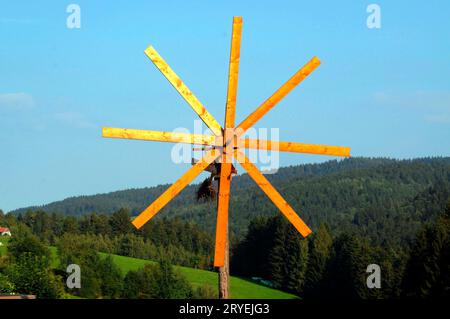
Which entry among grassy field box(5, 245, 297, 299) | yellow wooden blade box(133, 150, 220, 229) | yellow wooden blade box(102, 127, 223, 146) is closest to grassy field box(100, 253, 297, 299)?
grassy field box(5, 245, 297, 299)

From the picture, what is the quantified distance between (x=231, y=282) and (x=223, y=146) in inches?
3560

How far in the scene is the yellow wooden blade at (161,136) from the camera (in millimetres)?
19922

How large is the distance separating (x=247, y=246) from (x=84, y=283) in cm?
3116

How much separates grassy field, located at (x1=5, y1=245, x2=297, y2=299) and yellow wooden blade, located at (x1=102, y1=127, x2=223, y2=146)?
75.4m

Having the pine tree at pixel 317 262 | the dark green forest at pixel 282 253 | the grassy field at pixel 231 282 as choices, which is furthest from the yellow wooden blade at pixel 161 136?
the pine tree at pixel 317 262

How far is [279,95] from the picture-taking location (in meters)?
21.5

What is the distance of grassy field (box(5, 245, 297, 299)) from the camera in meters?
100.0

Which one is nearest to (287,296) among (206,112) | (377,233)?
(377,233)

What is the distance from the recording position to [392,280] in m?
88.4

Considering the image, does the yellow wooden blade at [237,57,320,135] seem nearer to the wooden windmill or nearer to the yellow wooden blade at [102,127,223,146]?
the wooden windmill

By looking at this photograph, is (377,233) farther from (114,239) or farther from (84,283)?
(84,283)

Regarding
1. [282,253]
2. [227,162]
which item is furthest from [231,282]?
[227,162]

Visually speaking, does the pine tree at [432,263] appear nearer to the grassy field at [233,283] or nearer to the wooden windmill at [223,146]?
the grassy field at [233,283]

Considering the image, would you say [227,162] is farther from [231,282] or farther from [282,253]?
[282,253]
